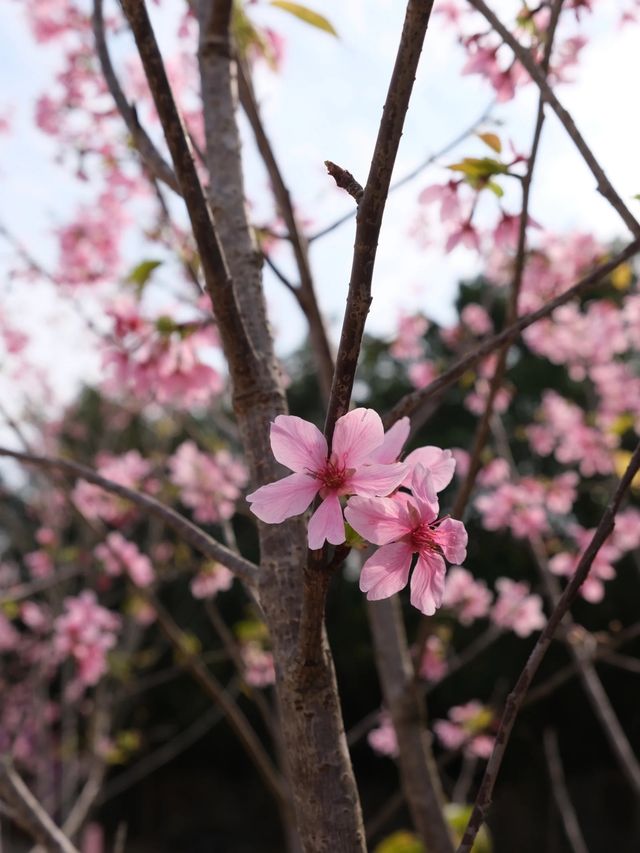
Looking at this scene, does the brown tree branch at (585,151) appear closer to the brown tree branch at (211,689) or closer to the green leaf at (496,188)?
the green leaf at (496,188)

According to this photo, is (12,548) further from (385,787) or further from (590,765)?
(590,765)

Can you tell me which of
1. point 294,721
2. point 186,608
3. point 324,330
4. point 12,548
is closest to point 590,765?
point 186,608

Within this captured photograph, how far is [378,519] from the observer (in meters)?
0.67

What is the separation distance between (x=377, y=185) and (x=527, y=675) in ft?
1.42

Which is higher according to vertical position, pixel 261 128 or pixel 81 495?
pixel 81 495

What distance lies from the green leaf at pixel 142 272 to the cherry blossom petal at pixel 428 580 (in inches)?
35.9

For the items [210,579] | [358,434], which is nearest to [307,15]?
[358,434]

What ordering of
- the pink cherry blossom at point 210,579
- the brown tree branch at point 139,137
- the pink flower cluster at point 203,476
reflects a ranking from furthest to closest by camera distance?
the pink flower cluster at point 203,476 → the pink cherry blossom at point 210,579 → the brown tree branch at point 139,137

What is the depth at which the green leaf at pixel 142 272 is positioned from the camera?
56.5 inches

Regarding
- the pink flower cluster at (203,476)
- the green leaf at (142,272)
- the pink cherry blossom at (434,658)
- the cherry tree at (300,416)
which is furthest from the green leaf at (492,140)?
the pink cherry blossom at (434,658)

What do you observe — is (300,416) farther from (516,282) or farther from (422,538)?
(422,538)

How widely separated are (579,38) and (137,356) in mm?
1165

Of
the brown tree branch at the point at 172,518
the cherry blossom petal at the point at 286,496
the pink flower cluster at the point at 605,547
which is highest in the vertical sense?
the pink flower cluster at the point at 605,547

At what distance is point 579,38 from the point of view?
177 centimetres
